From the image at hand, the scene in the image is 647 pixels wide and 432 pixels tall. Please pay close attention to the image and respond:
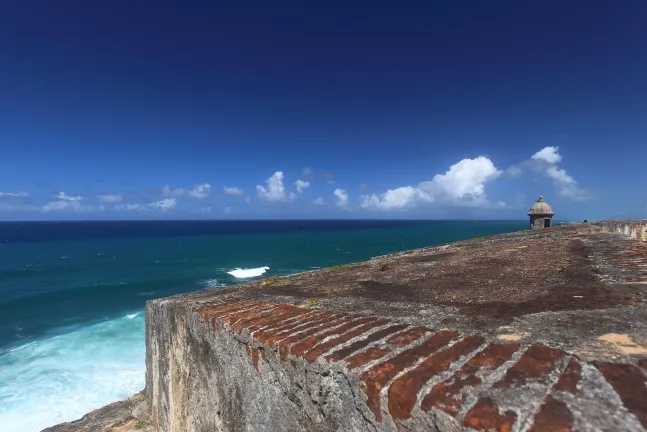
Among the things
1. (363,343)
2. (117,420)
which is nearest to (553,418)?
(363,343)

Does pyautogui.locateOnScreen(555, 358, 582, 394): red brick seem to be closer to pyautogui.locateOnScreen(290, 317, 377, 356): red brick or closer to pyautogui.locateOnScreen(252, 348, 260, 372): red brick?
pyautogui.locateOnScreen(290, 317, 377, 356): red brick

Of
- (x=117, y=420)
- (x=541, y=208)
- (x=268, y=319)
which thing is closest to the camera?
(x=268, y=319)

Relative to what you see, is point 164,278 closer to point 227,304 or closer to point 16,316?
point 16,316

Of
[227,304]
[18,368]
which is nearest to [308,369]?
[227,304]

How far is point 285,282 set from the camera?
518cm

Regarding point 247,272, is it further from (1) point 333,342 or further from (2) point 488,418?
(2) point 488,418

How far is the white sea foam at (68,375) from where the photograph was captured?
14.6m

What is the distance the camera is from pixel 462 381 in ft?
5.31

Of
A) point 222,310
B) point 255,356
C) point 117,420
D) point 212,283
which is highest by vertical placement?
point 222,310

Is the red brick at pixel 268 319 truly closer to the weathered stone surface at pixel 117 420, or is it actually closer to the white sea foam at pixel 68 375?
the weathered stone surface at pixel 117 420

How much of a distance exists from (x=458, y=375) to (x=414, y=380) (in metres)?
0.20

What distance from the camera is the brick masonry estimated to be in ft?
4.45

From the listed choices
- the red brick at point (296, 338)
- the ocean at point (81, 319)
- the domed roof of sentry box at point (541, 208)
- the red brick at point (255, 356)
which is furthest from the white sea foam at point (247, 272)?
the red brick at point (296, 338)

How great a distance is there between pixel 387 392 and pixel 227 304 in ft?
8.43
